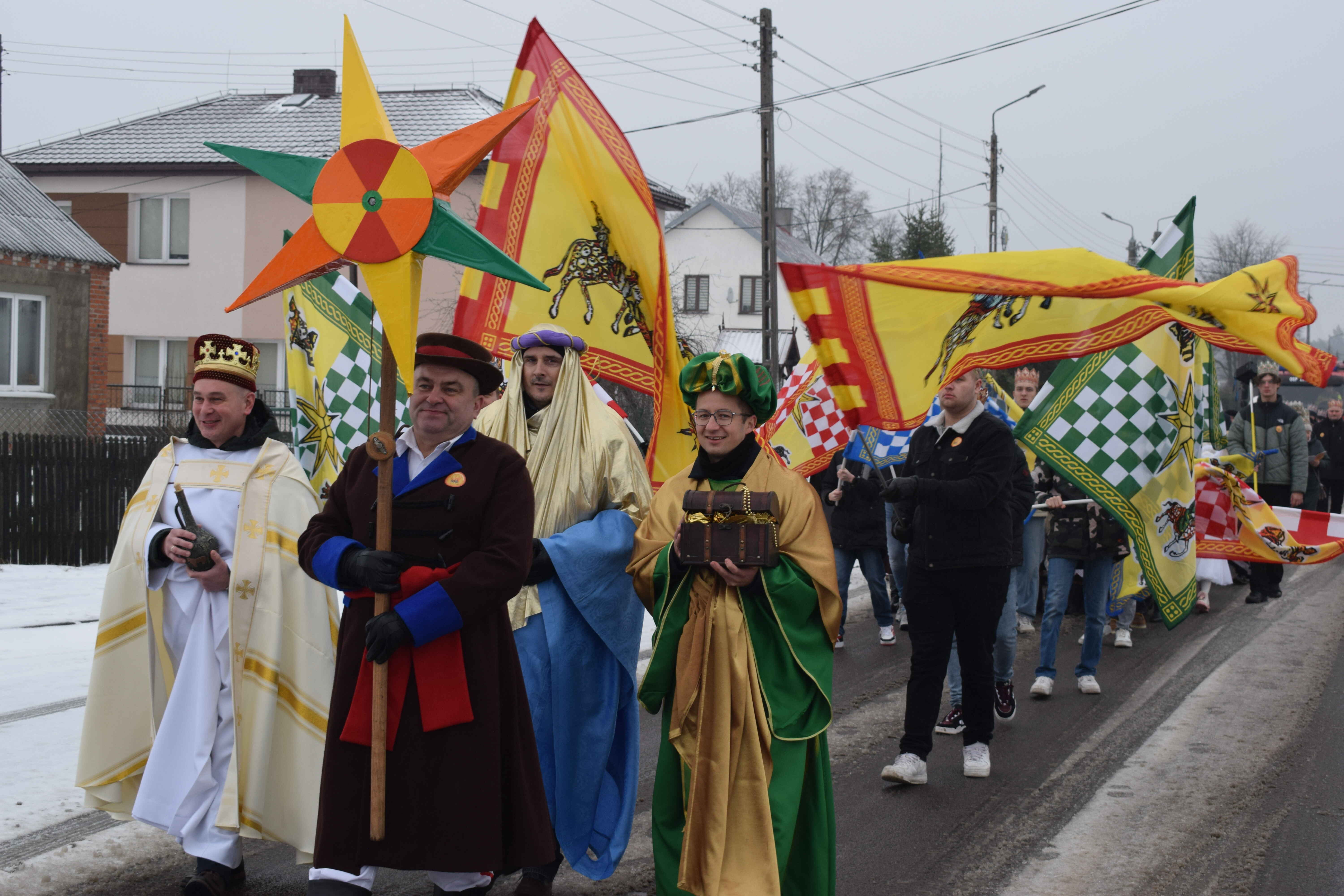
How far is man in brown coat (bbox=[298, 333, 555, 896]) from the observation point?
3318 millimetres

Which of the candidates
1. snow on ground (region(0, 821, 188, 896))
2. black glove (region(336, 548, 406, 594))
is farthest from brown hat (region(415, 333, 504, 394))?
snow on ground (region(0, 821, 188, 896))

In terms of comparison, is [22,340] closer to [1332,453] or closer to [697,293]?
[1332,453]

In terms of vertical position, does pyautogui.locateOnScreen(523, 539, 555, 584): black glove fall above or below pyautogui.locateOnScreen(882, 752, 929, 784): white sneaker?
above

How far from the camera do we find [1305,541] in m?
8.37

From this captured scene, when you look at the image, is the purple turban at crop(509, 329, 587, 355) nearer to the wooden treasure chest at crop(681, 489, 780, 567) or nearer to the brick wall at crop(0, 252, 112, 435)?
the wooden treasure chest at crop(681, 489, 780, 567)

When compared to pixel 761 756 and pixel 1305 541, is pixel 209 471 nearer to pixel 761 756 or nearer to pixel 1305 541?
pixel 761 756

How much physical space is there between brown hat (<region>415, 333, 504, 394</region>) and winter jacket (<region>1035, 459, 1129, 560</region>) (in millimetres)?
4819

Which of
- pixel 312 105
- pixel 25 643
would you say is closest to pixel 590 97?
pixel 25 643

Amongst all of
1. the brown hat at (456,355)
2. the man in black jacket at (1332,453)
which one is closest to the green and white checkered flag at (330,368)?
the brown hat at (456,355)

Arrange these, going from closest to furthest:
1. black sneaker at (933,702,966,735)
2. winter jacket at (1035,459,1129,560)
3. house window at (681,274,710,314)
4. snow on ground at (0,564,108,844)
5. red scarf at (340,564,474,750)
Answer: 1. red scarf at (340,564,474,750)
2. snow on ground at (0,564,108,844)
3. black sneaker at (933,702,966,735)
4. winter jacket at (1035,459,1129,560)
5. house window at (681,274,710,314)

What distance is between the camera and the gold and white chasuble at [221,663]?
4129 mm

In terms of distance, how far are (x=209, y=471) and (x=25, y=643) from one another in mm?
5102

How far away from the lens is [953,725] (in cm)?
662

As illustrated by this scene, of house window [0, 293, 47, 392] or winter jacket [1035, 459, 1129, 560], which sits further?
house window [0, 293, 47, 392]
